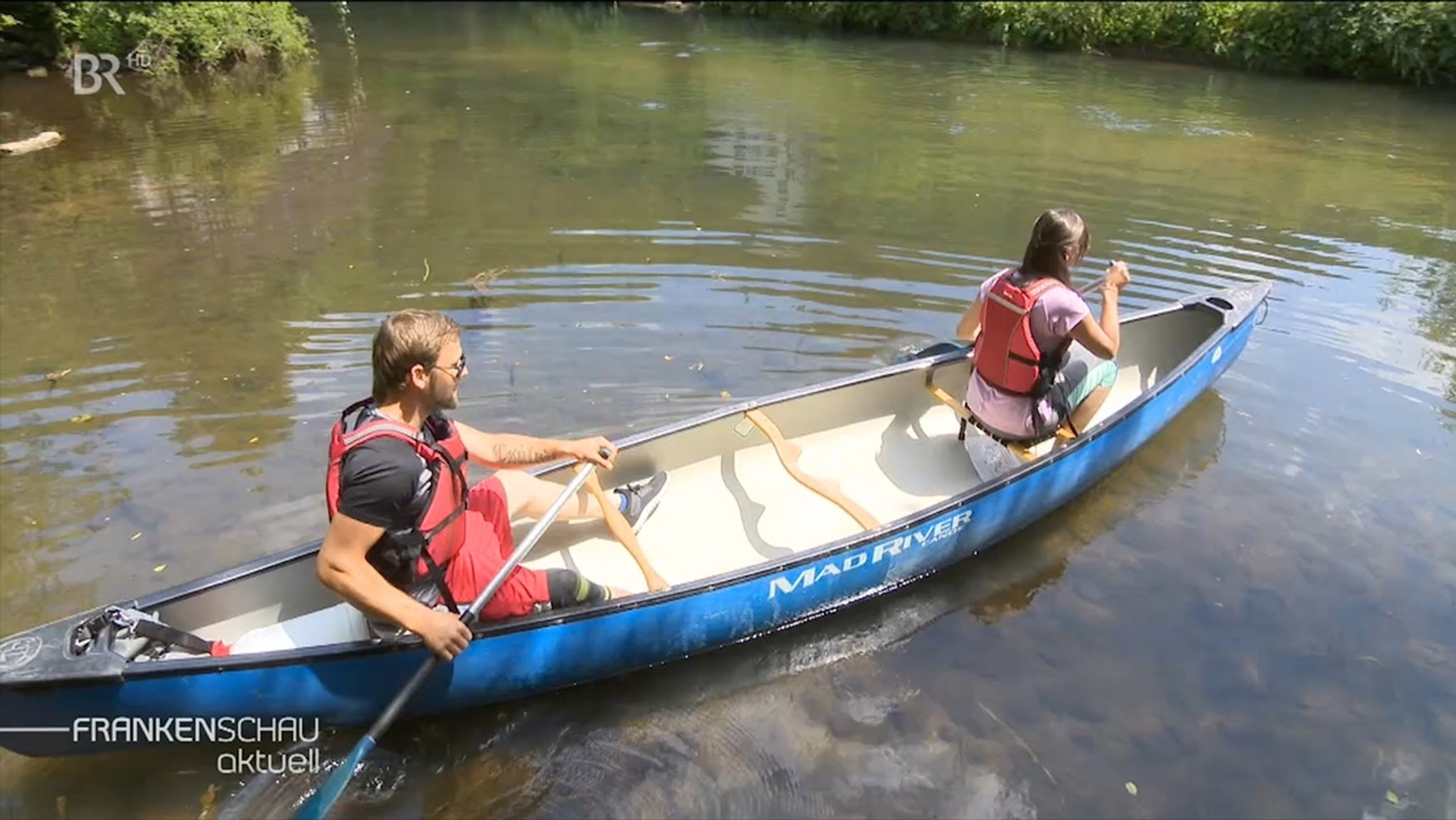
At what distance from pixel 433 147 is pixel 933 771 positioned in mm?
13245

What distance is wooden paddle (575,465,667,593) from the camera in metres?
4.95

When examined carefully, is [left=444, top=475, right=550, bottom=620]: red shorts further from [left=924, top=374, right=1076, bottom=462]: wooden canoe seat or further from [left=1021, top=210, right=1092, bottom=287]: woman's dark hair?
[left=1021, top=210, right=1092, bottom=287]: woman's dark hair

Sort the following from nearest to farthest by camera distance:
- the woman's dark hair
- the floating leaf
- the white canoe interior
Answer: the floating leaf, the white canoe interior, the woman's dark hair

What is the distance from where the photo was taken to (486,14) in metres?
38.6

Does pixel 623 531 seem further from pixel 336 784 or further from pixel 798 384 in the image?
pixel 798 384

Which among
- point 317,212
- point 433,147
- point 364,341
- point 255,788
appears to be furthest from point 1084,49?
point 255,788

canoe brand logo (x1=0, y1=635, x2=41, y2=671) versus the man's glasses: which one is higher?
the man's glasses

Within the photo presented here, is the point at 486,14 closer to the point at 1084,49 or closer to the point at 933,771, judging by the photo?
the point at 1084,49

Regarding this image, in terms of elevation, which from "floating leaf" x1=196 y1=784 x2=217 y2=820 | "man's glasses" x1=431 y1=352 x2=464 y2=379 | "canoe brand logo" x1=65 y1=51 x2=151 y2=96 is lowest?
"floating leaf" x1=196 y1=784 x2=217 y2=820

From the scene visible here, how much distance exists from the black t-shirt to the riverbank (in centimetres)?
2379

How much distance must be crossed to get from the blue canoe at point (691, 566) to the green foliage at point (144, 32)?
19373mm

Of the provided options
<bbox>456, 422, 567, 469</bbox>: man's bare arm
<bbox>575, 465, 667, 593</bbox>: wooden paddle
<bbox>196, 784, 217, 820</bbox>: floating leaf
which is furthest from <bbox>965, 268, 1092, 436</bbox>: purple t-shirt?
<bbox>196, 784, 217, 820</bbox>: floating leaf

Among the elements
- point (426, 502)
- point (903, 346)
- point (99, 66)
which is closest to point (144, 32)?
point (99, 66)

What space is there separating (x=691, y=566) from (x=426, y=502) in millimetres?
2007
